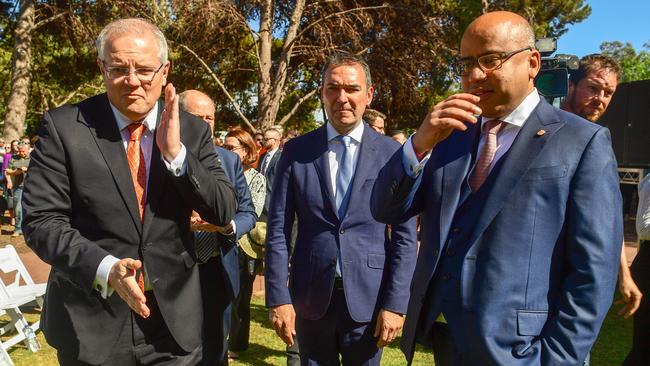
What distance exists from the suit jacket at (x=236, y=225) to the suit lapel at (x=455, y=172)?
63.9 inches

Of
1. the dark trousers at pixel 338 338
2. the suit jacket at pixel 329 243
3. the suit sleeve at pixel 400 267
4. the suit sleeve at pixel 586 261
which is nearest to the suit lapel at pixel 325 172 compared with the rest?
the suit jacket at pixel 329 243

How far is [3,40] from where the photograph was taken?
847 inches

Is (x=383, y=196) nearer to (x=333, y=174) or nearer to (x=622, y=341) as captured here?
(x=333, y=174)

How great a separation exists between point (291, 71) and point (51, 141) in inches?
654

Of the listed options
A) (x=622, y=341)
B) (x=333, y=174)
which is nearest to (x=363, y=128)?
(x=333, y=174)

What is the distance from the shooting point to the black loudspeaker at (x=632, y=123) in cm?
1814

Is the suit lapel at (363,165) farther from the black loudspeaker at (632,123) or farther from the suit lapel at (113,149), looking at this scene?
the black loudspeaker at (632,123)

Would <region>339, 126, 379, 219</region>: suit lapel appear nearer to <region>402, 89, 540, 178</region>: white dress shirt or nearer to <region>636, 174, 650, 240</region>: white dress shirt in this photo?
<region>402, 89, 540, 178</region>: white dress shirt

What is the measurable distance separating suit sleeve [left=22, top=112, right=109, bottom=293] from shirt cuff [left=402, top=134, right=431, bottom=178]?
46.3 inches

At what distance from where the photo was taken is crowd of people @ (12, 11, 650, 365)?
2.06 metres

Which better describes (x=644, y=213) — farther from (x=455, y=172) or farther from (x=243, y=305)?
(x=243, y=305)

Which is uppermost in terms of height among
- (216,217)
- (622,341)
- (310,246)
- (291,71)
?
(291,71)

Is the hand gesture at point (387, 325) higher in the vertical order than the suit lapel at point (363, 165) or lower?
lower

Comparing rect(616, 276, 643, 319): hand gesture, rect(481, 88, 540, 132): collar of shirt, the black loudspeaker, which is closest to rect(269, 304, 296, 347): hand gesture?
rect(481, 88, 540, 132): collar of shirt
